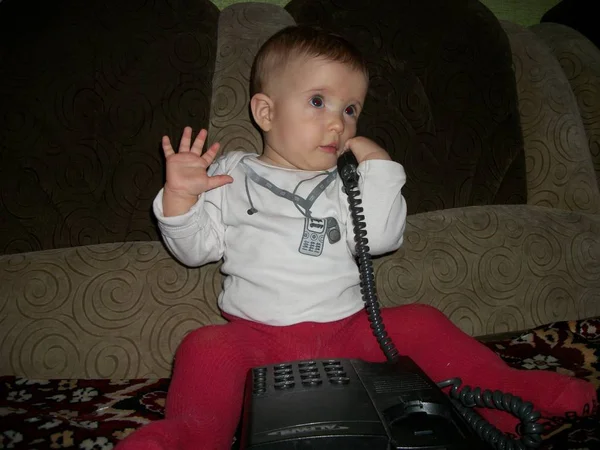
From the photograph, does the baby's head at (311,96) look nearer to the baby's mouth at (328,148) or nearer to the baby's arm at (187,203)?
the baby's mouth at (328,148)

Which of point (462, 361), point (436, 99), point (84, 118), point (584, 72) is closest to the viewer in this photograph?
point (462, 361)

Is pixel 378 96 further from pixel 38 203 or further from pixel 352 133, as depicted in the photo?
pixel 38 203

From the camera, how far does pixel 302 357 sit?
95 cm

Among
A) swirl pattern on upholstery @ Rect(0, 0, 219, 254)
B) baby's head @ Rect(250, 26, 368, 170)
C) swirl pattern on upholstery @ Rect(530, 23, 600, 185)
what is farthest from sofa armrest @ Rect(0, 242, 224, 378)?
swirl pattern on upholstery @ Rect(530, 23, 600, 185)

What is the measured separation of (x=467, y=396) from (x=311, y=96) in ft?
2.33

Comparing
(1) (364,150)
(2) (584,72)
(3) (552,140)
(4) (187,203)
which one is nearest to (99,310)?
(4) (187,203)

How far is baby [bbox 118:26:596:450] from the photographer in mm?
921

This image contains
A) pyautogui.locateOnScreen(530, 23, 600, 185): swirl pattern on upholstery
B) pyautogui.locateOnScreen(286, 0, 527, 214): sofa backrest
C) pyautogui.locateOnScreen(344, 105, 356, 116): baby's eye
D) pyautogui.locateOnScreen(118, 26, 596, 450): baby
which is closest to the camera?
pyautogui.locateOnScreen(118, 26, 596, 450): baby

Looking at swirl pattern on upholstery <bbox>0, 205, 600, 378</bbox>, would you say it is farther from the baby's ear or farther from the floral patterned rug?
the baby's ear

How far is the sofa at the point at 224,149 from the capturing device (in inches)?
44.4

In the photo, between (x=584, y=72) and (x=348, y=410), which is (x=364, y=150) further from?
(x=584, y=72)

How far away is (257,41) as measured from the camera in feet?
4.75

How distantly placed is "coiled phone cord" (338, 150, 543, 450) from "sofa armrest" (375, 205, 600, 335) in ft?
1.26

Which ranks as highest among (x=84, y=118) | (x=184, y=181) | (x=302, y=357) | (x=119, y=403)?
(x=84, y=118)
